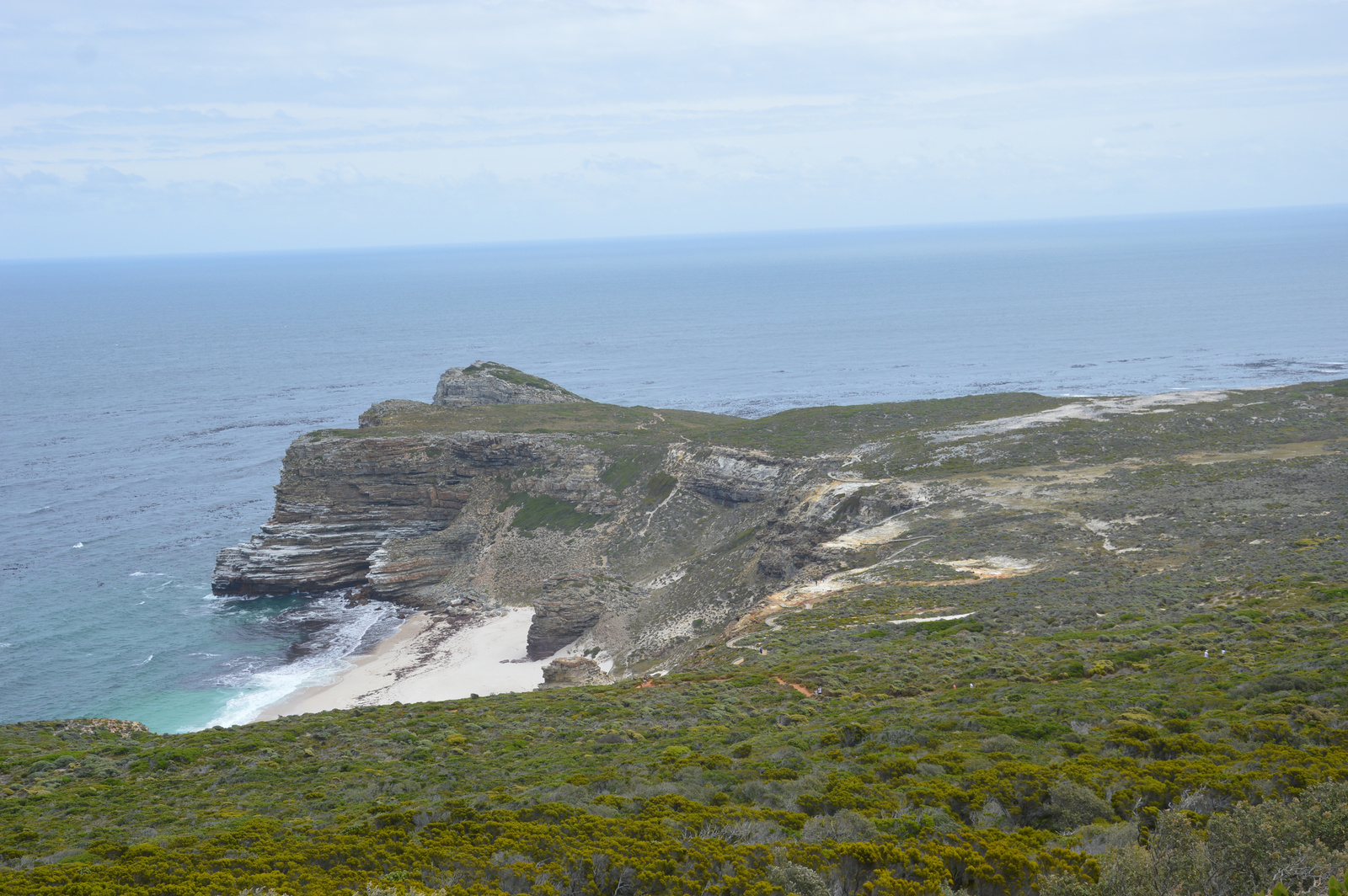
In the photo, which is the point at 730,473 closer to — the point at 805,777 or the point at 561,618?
the point at 561,618

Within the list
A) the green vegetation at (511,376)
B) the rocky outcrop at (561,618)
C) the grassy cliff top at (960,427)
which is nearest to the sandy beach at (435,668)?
the rocky outcrop at (561,618)

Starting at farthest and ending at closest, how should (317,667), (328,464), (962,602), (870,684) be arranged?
(328,464)
(317,667)
(962,602)
(870,684)

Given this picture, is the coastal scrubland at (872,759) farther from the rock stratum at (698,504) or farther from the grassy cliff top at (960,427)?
the grassy cliff top at (960,427)

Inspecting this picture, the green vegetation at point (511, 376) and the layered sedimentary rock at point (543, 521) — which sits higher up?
the green vegetation at point (511, 376)

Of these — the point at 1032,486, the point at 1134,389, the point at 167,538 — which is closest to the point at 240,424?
the point at 167,538

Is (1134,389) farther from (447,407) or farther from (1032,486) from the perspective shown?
(447,407)

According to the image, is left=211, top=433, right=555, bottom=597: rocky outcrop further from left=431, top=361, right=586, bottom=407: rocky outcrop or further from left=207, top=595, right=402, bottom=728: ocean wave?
left=431, top=361, right=586, bottom=407: rocky outcrop
